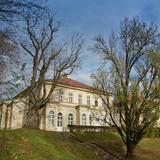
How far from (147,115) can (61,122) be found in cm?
3213

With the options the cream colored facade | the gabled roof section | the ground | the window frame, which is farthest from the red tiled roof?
the ground

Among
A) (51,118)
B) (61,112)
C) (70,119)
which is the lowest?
(51,118)

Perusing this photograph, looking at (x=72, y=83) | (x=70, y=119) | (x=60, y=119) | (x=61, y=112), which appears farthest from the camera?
(x=72, y=83)

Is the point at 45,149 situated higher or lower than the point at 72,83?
lower

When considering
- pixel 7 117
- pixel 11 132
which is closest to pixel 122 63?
pixel 11 132

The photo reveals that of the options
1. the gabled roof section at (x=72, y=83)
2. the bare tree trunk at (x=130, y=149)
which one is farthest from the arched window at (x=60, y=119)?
the bare tree trunk at (x=130, y=149)

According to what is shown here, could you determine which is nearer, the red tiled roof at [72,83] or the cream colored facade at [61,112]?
the cream colored facade at [61,112]

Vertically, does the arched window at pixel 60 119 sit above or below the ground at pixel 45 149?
above

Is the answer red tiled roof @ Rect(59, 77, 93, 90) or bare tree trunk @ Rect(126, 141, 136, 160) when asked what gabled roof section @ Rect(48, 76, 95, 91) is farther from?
bare tree trunk @ Rect(126, 141, 136, 160)

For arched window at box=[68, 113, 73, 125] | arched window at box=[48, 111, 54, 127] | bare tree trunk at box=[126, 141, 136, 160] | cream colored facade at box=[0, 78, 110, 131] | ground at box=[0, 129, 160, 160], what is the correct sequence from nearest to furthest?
ground at box=[0, 129, 160, 160] → bare tree trunk at box=[126, 141, 136, 160] → cream colored facade at box=[0, 78, 110, 131] → arched window at box=[48, 111, 54, 127] → arched window at box=[68, 113, 73, 125]

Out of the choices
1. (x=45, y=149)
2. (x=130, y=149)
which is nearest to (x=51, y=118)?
(x=130, y=149)

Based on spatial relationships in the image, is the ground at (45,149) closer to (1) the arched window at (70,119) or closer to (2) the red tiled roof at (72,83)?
(1) the arched window at (70,119)

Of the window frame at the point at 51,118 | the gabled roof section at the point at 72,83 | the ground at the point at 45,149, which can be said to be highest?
the gabled roof section at the point at 72,83

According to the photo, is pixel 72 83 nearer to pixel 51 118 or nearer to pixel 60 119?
pixel 60 119
